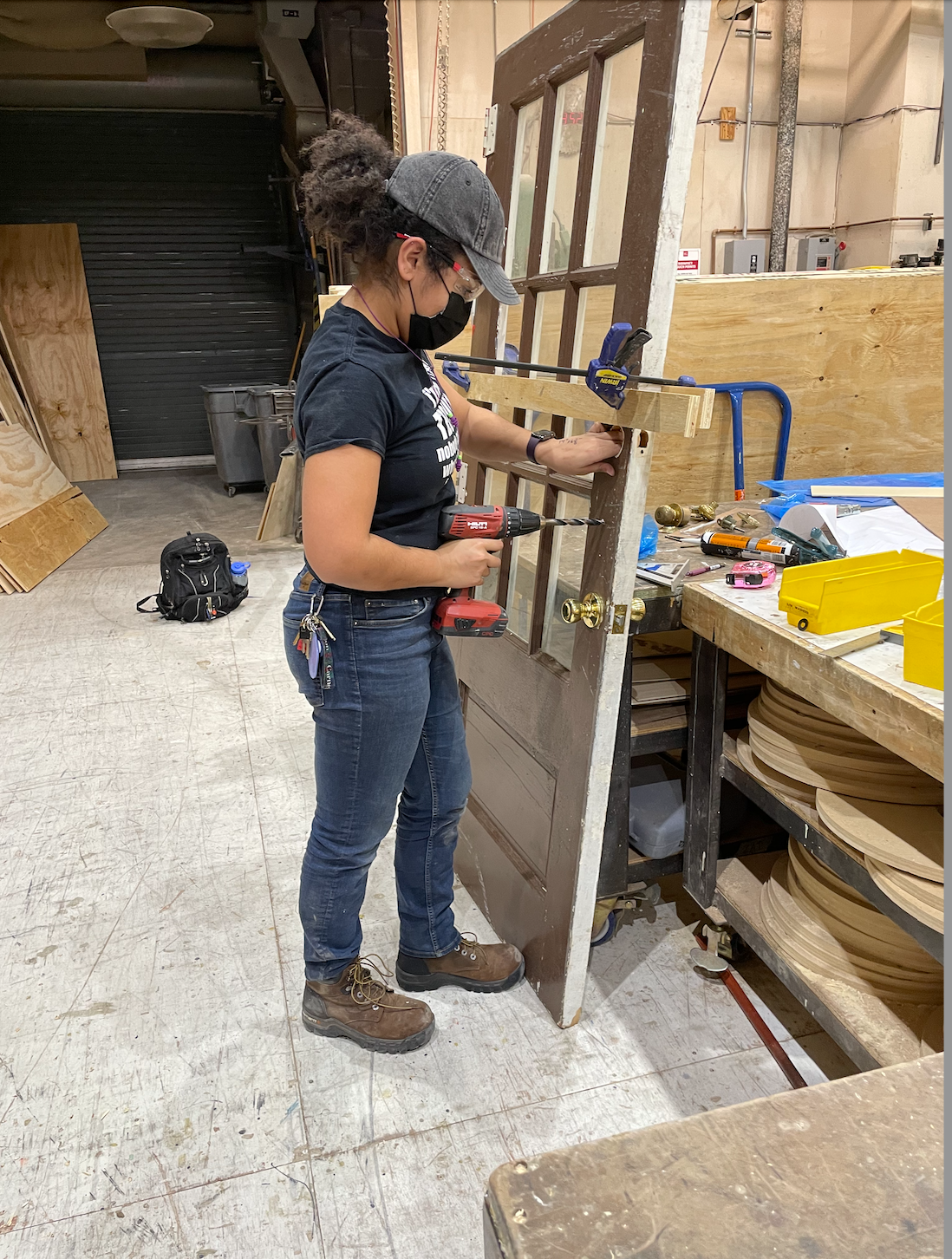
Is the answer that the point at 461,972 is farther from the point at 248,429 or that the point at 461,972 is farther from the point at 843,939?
the point at 248,429

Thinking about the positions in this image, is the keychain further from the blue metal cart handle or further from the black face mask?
the blue metal cart handle

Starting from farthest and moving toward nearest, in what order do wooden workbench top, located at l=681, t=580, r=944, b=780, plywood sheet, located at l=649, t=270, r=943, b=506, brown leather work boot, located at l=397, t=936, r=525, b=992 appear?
plywood sheet, located at l=649, t=270, r=943, b=506, brown leather work boot, located at l=397, t=936, r=525, b=992, wooden workbench top, located at l=681, t=580, r=944, b=780

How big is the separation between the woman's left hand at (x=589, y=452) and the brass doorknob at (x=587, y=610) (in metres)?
0.23

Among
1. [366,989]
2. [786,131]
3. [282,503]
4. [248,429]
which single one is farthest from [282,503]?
[366,989]

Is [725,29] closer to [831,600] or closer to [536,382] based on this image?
[536,382]

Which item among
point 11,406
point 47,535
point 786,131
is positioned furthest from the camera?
point 11,406

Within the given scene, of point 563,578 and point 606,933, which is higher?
point 563,578

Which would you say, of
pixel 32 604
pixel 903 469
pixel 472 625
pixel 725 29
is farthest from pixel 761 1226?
pixel 725 29

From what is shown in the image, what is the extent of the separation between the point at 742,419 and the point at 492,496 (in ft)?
2.52

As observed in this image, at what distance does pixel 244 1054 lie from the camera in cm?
186

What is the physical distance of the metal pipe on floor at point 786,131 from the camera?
5113mm

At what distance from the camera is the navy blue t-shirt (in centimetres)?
135

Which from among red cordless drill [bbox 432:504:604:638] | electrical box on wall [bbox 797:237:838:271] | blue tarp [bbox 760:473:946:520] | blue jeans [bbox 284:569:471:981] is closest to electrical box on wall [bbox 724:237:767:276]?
electrical box on wall [bbox 797:237:838:271]

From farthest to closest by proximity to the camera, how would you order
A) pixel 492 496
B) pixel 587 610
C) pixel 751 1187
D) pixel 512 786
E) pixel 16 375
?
1. pixel 16 375
2. pixel 492 496
3. pixel 512 786
4. pixel 587 610
5. pixel 751 1187
